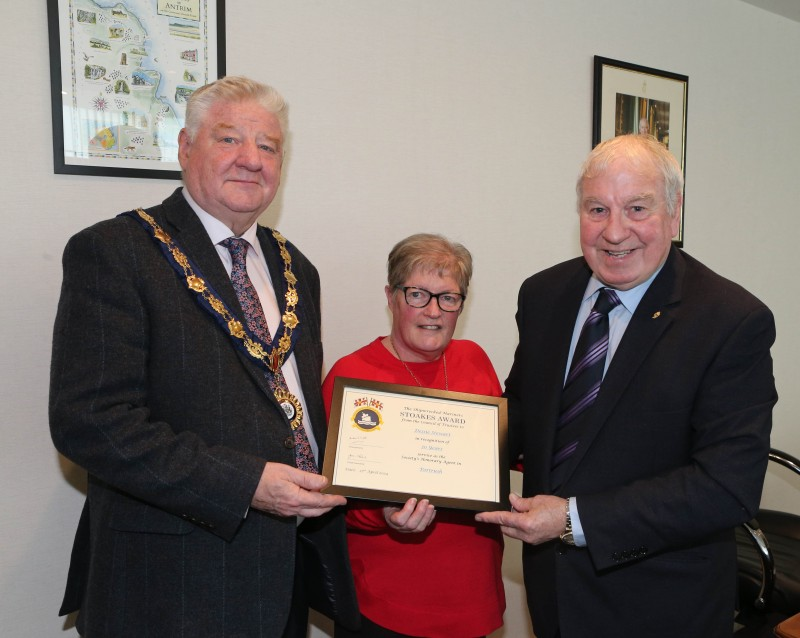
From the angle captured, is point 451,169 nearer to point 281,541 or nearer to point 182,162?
point 182,162

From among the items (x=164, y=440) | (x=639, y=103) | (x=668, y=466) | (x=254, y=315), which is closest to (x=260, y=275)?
A: (x=254, y=315)

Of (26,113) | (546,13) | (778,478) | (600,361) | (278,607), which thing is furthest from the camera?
(778,478)

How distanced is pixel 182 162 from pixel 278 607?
3.60 feet

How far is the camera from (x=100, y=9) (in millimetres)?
2041

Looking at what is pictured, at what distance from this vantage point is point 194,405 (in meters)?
1.54

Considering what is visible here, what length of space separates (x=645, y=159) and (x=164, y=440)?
127 centimetres

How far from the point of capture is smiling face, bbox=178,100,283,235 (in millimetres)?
1679

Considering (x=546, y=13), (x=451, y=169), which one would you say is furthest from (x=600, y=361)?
(x=546, y=13)

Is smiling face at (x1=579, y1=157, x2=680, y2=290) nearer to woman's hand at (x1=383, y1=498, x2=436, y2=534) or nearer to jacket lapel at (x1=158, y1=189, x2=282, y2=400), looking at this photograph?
woman's hand at (x1=383, y1=498, x2=436, y2=534)

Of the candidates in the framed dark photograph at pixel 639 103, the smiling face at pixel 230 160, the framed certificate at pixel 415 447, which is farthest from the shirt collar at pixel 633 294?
the framed dark photograph at pixel 639 103

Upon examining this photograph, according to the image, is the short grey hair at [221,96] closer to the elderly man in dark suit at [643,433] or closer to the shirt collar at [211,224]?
the shirt collar at [211,224]

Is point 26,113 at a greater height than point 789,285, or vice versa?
point 26,113

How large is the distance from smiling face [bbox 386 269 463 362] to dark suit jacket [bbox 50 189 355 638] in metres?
0.53

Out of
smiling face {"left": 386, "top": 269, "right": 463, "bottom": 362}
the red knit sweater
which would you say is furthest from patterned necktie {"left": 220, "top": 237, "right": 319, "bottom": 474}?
smiling face {"left": 386, "top": 269, "right": 463, "bottom": 362}
